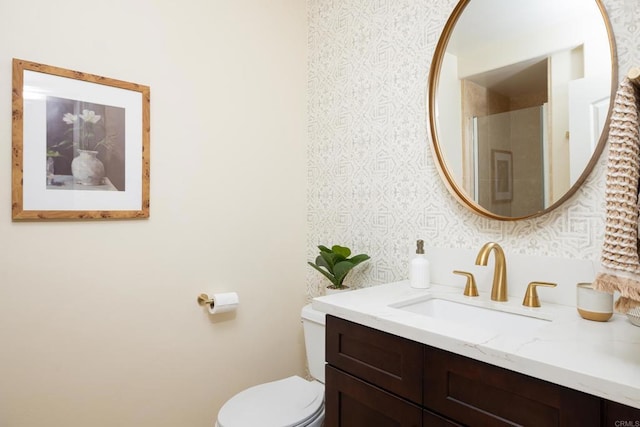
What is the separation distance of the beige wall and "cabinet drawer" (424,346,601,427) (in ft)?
3.71

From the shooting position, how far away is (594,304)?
971mm

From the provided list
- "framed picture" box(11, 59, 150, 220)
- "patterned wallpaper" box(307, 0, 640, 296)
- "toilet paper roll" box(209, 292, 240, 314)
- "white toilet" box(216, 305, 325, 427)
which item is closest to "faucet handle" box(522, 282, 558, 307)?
"patterned wallpaper" box(307, 0, 640, 296)

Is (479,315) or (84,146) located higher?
(84,146)

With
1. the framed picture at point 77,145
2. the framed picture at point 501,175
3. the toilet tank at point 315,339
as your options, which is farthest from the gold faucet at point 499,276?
the framed picture at point 77,145

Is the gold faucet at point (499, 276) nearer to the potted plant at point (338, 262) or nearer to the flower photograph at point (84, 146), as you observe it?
the potted plant at point (338, 262)

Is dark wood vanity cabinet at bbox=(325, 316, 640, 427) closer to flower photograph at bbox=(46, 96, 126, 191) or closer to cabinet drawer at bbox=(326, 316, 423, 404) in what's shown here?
cabinet drawer at bbox=(326, 316, 423, 404)

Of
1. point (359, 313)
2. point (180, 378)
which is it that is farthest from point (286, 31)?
point (180, 378)

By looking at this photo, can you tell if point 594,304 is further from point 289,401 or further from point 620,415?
point 289,401

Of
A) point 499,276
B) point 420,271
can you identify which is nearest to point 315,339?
point 420,271

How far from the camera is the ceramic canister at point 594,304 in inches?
37.8

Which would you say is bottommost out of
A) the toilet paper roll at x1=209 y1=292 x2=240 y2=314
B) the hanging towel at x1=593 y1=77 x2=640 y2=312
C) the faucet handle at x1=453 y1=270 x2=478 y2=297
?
the toilet paper roll at x1=209 y1=292 x2=240 y2=314

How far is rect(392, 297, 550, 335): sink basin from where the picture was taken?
3.52 ft

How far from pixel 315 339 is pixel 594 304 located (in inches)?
39.9

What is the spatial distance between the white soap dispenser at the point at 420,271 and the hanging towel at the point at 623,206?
0.67m
